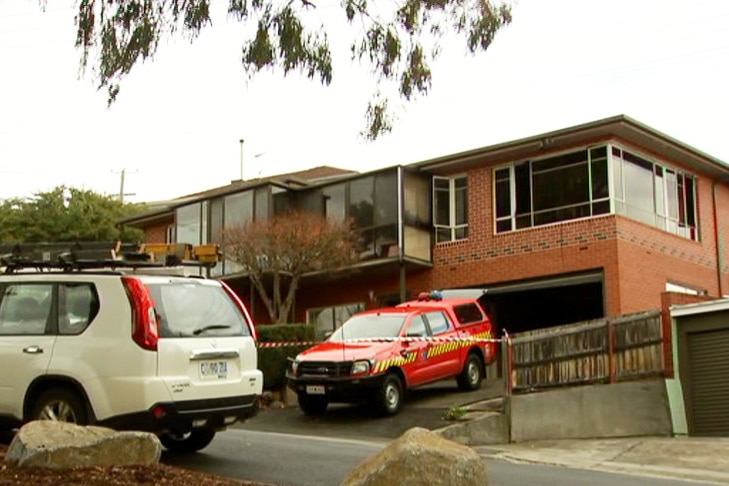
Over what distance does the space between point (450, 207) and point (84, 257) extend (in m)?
16.6

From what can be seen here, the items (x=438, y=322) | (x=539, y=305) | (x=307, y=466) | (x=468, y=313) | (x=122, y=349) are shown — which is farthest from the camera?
(x=539, y=305)

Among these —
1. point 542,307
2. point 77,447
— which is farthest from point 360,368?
point 542,307

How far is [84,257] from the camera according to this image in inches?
343

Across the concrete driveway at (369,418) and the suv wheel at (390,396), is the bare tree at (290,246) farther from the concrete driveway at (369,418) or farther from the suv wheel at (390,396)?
the suv wheel at (390,396)

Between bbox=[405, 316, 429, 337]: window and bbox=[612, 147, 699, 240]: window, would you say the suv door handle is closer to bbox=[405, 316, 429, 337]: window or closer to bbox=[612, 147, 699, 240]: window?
bbox=[405, 316, 429, 337]: window

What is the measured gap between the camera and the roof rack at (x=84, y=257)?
8469mm

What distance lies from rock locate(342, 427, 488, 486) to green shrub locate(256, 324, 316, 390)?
1206 cm

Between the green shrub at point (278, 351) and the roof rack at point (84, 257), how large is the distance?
27.6ft

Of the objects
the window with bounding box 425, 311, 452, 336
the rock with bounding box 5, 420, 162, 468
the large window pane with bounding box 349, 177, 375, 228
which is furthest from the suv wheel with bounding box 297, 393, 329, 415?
the large window pane with bounding box 349, 177, 375, 228

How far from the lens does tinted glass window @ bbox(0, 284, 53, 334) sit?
8.28 meters

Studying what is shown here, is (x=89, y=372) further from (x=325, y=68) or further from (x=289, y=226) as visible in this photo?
(x=289, y=226)

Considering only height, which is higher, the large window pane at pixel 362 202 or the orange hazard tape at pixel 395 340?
the large window pane at pixel 362 202

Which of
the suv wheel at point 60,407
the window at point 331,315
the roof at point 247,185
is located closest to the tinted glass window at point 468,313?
the window at point 331,315

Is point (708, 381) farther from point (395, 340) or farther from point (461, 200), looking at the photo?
point (461, 200)
